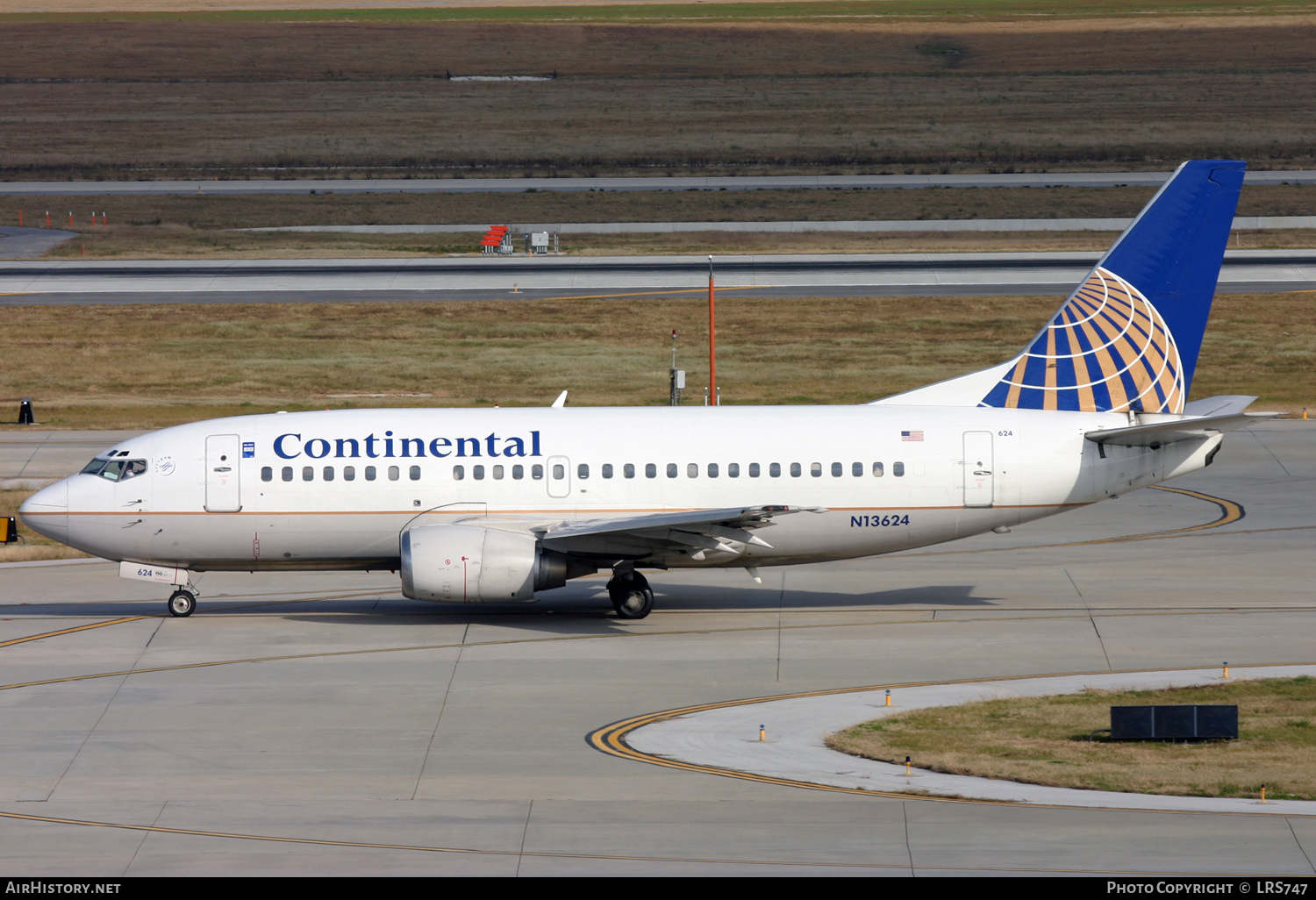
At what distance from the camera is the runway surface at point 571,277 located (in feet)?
243

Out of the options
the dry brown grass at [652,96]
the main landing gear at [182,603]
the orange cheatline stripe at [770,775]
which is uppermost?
the dry brown grass at [652,96]

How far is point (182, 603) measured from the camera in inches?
1272

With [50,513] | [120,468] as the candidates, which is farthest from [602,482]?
[50,513]

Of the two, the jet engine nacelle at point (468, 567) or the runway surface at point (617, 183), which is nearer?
the jet engine nacelle at point (468, 567)

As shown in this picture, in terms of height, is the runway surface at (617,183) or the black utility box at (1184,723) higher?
the runway surface at (617,183)

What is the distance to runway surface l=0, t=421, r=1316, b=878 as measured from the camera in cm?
1827

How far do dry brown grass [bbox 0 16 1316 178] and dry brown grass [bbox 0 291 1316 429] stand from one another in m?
43.9

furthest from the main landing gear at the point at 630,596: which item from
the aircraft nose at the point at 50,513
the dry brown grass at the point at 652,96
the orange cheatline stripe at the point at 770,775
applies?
the dry brown grass at the point at 652,96

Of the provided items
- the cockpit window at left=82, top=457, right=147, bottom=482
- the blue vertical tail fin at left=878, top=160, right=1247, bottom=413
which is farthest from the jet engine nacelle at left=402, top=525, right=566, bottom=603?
the blue vertical tail fin at left=878, top=160, right=1247, bottom=413

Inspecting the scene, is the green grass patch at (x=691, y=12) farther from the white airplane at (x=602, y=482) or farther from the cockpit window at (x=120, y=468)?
the cockpit window at (x=120, y=468)

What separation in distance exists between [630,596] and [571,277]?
161 feet

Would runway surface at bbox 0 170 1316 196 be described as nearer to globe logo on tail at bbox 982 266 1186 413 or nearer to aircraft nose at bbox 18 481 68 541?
globe logo on tail at bbox 982 266 1186 413

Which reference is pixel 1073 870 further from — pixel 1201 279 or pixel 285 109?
pixel 285 109

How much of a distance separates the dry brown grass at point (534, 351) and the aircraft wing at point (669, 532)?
26.4m
